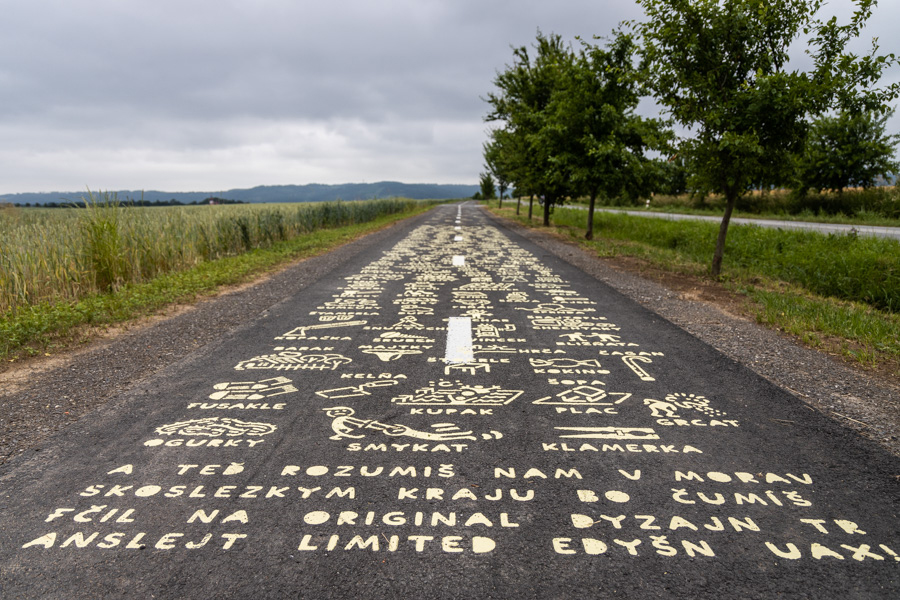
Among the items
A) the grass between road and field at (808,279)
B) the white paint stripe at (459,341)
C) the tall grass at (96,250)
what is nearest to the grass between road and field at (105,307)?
the tall grass at (96,250)

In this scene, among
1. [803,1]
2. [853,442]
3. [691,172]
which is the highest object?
[803,1]

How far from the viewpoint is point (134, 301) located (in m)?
7.36

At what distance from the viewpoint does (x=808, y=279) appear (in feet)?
34.2

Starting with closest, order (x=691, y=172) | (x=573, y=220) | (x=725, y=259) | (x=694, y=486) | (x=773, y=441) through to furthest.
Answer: (x=694, y=486), (x=773, y=441), (x=691, y=172), (x=725, y=259), (x=573, y=220)

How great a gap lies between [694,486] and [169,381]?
13.9 ft

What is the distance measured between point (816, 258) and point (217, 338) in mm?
12552

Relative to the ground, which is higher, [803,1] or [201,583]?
[803,1]

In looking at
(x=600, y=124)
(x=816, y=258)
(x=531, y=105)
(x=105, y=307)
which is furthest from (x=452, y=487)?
(x=531, y=105)

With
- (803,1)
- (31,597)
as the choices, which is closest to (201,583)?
(31,597)

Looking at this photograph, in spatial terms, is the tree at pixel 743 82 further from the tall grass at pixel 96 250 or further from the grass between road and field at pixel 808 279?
the tall grass at pixel 96 250

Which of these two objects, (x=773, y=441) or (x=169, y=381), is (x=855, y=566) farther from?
(x=169, y=381)

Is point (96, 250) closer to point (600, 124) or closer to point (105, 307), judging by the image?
point (105, 307)

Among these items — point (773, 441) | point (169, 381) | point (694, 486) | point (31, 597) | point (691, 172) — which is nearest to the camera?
point (31, 597)

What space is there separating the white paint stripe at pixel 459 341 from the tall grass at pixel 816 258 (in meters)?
8.21
